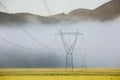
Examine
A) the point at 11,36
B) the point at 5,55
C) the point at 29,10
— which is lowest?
the point at 5,55

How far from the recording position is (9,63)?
8.57 feet

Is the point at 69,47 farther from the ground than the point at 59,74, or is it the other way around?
the point at 69,47

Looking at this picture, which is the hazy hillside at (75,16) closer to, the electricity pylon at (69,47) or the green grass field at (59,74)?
the electricity pylon at (69,47)

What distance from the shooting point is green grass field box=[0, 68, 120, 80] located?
2.48 meters

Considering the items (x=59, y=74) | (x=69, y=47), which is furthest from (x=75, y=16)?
(x=59, y=74)

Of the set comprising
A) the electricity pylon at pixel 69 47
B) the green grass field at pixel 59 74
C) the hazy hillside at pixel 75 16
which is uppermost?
the hazy hillside at pixel 75 16

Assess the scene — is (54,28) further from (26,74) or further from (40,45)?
(26,74)

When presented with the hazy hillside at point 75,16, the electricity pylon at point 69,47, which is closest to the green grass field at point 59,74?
the electricity pylon at point 69,47

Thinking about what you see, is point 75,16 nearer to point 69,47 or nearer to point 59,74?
point 69,47

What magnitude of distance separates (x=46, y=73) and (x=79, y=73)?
1.06 feet

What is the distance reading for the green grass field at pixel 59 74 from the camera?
2482mm

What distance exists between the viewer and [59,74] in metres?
2.54

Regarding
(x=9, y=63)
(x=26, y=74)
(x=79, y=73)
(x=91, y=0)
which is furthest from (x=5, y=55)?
(x=91, y=0)

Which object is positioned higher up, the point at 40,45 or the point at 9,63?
the point at 40,45
